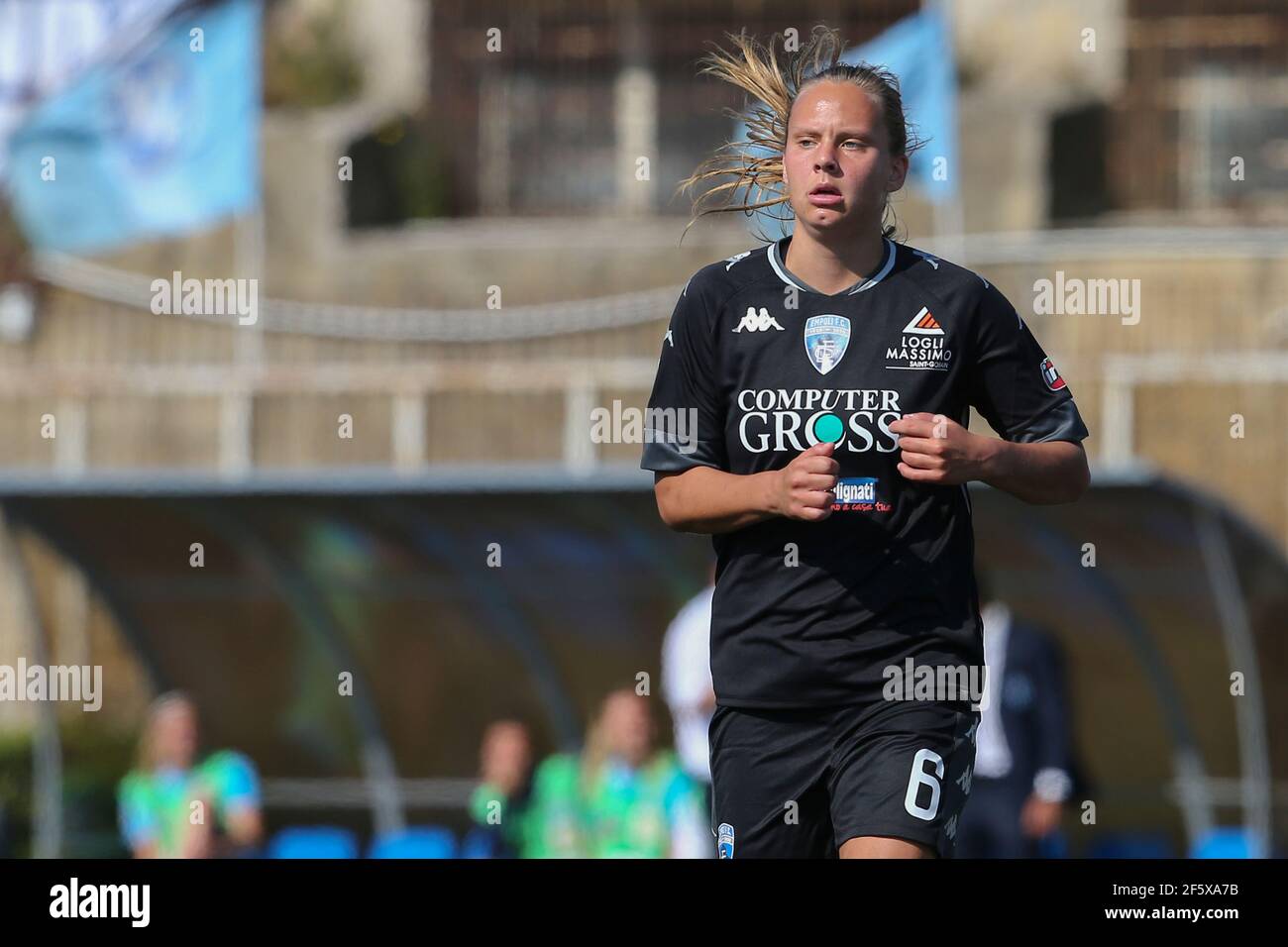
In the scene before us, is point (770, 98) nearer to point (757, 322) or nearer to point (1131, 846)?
point (757, 322)

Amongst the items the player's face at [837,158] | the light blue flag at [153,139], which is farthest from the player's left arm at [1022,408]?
the light blue flag at [153,139]

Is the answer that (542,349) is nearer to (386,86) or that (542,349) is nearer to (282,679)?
(282,679)

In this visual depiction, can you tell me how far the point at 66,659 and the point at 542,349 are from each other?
15.7ft

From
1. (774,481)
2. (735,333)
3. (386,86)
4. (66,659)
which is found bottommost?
(66,659)

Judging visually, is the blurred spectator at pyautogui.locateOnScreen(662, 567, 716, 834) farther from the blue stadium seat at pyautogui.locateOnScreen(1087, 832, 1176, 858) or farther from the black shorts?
the black shorts

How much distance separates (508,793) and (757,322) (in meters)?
6.58

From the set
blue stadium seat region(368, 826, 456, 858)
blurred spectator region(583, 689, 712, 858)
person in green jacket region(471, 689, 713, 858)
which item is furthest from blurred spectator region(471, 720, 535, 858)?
blue stadium seat region(368, 826, 456, 858)

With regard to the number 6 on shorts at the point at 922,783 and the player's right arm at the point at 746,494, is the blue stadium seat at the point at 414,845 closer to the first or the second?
the player's right arm at the point at 746,494

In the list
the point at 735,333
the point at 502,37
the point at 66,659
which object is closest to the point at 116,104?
the point at 66,659

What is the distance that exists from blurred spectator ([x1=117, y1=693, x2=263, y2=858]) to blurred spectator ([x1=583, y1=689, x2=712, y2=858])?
180 cm

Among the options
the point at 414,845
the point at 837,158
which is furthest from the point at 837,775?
the point at 414,845

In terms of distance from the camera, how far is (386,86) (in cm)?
2528

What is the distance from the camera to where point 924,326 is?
186 inches
